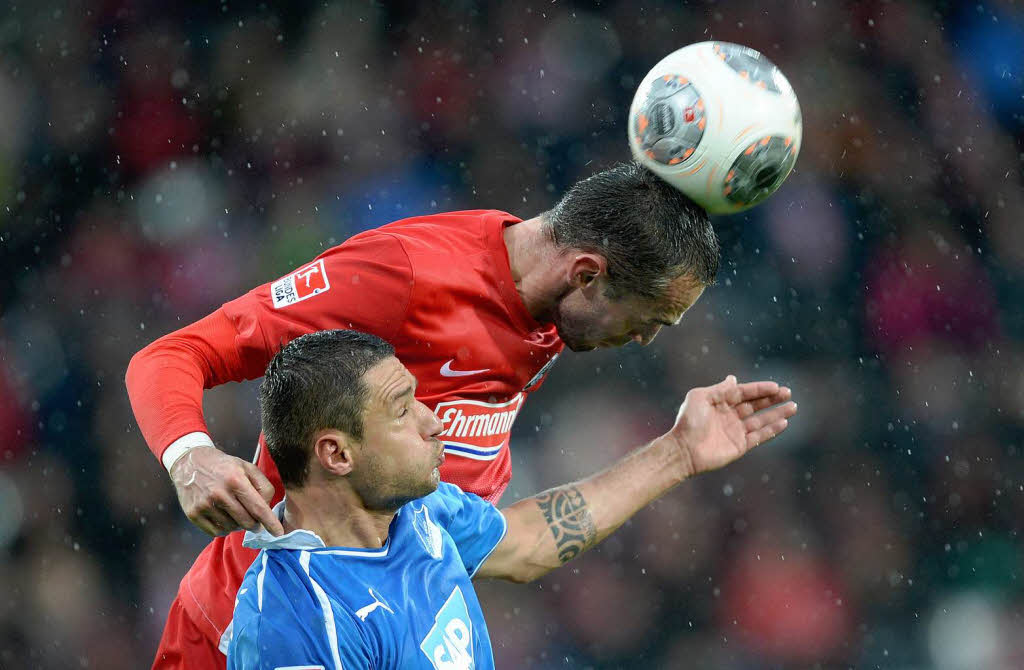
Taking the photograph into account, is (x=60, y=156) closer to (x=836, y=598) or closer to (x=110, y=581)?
(x=110, y=581)

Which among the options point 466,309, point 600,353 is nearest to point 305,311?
point 466,309

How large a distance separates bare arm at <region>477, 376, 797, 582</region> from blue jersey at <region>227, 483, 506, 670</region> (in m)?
0.31

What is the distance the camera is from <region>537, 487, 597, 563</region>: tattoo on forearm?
2787 mm

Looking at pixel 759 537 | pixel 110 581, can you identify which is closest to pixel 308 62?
pixel 110 581

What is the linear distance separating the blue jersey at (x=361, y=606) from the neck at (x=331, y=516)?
3 centimetres

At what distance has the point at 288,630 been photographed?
214cm

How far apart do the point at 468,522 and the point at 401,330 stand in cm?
49

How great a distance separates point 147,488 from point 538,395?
6.47 ft

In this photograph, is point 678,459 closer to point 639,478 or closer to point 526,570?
point 639,478

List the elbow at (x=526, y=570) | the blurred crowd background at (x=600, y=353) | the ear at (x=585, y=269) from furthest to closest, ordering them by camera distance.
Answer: the blurred crowd background at (x=600, y=353) → the ear at (x=585, y=269) → the elbow at (x=526, y=570)

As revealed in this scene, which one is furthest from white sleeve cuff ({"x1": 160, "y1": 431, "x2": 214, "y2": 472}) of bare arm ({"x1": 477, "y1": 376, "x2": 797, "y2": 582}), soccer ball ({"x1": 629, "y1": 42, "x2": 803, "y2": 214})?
soccer ball ({"x1": 629, "y1": 42, "x2": 803, "y2": 214})

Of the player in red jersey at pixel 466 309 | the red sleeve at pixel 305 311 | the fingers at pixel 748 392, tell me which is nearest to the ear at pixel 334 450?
the player in red jersey at pixel 466 309

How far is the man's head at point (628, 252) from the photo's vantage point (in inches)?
110

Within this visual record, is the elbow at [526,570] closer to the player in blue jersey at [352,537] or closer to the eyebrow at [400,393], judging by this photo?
the player in blue jersey at [352,537]
